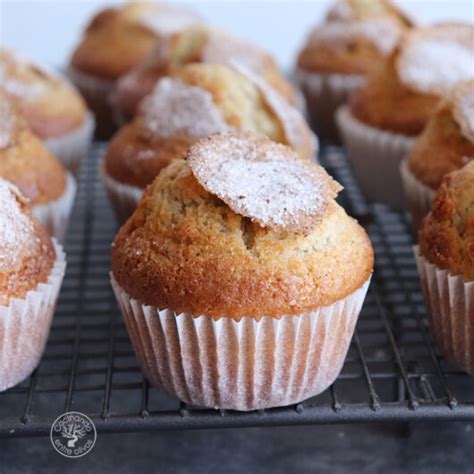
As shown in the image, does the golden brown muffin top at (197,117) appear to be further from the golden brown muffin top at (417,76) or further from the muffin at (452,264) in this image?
the muffin at (452,264)

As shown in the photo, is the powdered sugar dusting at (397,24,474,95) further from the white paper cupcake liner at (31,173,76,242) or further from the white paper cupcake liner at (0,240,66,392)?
the white paper cupcake liner at (0,240,66,392)

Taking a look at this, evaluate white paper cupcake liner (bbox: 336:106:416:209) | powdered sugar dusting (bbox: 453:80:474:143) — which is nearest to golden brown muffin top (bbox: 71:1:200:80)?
white paper cupcake liner (bbox: 336:106:416:209)


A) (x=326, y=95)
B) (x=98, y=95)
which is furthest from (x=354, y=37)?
(x=98, y=95)

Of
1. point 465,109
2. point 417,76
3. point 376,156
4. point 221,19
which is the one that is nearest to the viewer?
point 465,109

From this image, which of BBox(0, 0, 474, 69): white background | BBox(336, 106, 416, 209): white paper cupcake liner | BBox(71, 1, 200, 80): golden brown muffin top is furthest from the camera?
BBox(0, 0, 474, 69): white background

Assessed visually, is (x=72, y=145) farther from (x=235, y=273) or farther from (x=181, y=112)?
(x=235, y=273)

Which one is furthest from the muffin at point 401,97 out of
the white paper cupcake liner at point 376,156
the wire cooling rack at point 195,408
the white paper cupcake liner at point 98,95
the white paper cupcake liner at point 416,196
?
the white paper cupcake liner at point 98,95
